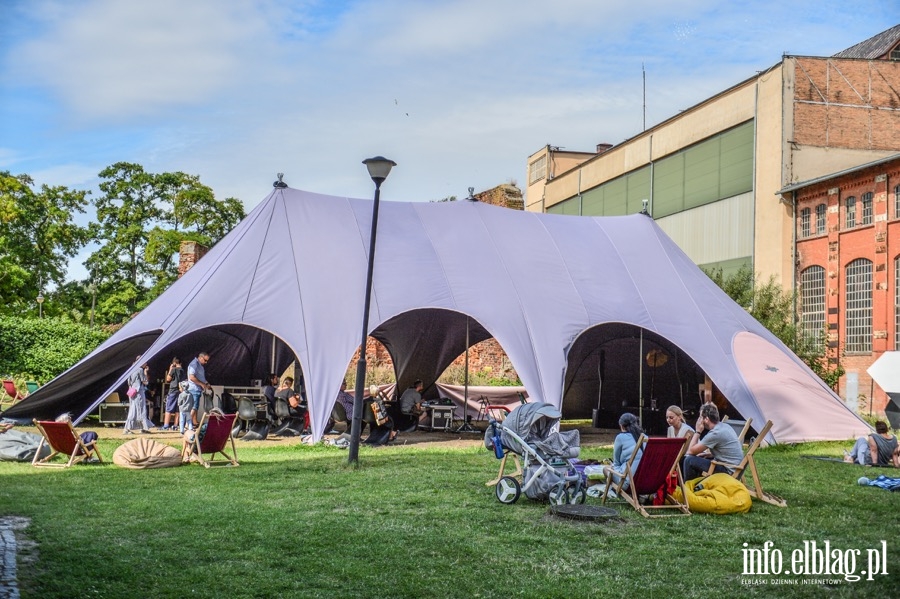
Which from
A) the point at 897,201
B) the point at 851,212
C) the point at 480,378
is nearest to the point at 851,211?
the point at 851,212

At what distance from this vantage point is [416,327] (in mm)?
20859

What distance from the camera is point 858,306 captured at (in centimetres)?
2800

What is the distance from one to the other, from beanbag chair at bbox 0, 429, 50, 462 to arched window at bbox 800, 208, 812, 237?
965 inches

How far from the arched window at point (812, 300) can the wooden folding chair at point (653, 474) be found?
22.0 meters

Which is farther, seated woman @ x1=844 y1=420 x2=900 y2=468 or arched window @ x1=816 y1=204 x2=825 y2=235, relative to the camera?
arched window @ x1=816 y1=204 x2=825 y2=235

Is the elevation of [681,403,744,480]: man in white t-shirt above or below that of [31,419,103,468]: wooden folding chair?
above

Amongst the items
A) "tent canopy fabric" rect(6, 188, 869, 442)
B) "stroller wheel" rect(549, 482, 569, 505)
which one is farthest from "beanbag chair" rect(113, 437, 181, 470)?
"stroller wheel" rect(549, 482, 569, 505)

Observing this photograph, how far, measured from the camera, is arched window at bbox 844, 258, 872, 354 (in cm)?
2758

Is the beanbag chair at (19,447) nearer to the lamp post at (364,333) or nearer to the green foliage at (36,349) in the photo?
the lamp post at (364,333)

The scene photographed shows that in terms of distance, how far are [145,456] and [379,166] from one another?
472 centimetres

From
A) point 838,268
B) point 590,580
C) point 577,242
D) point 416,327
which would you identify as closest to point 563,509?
point 590,580

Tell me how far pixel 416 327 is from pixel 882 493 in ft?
39.9

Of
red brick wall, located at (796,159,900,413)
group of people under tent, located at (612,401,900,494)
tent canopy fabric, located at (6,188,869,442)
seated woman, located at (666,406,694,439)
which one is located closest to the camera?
group of people under tent, located at (612,401,900,494)

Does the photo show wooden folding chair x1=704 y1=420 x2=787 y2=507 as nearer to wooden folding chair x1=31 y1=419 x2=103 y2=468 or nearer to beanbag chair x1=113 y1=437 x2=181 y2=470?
beanbag chair x1=113 y1=437 x2=181 y2=470
